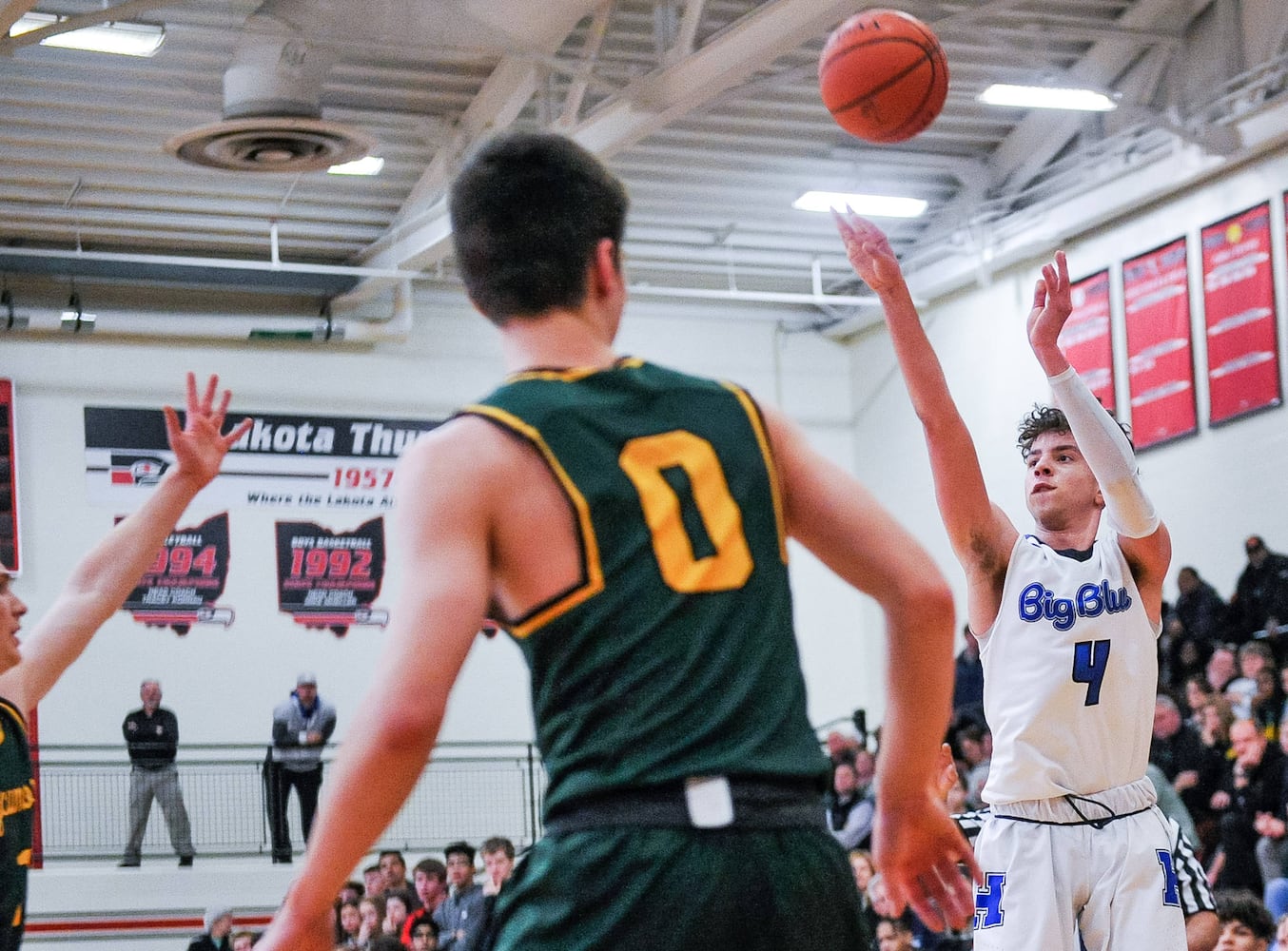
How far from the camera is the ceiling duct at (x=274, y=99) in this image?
16.5 meters

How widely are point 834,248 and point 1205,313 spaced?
640 cm

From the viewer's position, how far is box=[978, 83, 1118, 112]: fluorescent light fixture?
746 inches

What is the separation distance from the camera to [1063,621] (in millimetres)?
5949

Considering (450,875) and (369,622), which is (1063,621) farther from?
(369,622)

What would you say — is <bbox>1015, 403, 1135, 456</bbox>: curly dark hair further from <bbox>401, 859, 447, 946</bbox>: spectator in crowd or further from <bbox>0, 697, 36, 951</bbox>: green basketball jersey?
<bbox>401, 859, 447, 946</bbox>: spectator in crowd

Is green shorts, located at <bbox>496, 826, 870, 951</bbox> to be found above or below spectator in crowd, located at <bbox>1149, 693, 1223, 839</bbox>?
above

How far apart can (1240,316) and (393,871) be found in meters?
10.5

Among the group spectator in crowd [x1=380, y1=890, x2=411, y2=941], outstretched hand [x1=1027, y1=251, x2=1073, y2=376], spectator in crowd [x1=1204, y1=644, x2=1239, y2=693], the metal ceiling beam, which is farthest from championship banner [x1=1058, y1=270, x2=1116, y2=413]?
outstretched hand [x1=1027, y1=251, x2=1073, y2=376]

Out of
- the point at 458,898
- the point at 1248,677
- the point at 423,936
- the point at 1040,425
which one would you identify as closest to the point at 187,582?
the point at 458,898

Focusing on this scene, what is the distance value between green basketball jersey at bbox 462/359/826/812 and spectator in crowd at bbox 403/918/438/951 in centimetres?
1303

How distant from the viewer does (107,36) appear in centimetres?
1661

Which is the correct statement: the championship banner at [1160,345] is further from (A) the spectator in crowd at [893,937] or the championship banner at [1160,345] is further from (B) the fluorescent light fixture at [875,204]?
(A) the spectator in crowd at [893,937]

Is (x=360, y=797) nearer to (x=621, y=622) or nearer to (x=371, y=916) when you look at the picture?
(x=621, y=622)

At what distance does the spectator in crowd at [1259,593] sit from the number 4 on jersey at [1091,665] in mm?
11766
